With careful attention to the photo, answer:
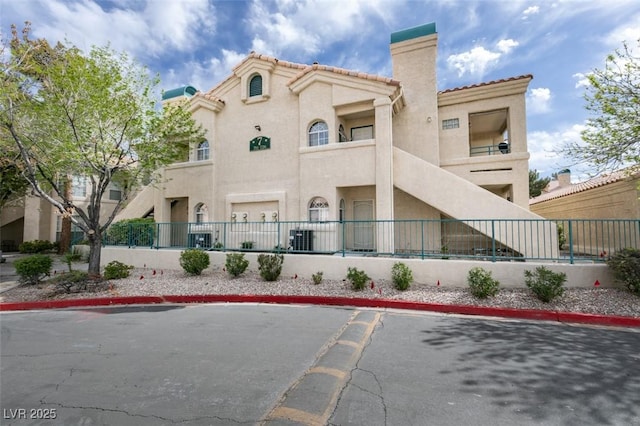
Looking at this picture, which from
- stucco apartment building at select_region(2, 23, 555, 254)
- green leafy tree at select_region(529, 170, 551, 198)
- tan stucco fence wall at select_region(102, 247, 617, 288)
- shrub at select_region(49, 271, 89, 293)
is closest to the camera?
tan stucco fence wall at select_region(102, 247, 617, 288)

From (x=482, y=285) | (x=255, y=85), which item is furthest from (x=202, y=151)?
(x=482, y=285)

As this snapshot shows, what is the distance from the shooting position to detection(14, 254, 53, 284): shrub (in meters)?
9.33

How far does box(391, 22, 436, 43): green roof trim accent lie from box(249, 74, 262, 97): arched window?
6630 millimetres

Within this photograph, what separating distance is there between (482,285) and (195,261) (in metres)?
8.74

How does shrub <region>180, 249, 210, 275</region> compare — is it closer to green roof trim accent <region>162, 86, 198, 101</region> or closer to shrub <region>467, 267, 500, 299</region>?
shrub <region>467, 267, 500, 299</region>

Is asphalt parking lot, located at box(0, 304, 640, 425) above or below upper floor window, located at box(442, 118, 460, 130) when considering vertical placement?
below

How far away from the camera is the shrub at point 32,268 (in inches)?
367

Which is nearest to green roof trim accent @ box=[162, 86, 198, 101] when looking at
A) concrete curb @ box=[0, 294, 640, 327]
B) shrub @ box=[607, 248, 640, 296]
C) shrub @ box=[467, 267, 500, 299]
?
concrete curb @ box=[0, 294, 640, 327]

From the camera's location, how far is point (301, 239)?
39.6 feet

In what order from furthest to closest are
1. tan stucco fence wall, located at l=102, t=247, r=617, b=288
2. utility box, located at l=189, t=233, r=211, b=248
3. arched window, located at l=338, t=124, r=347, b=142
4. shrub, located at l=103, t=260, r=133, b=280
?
1. arched window, located at l=338, t=124, r=347, b=142
2. utility box, located at l=189, t=233, r=211, b=248
3. shrub, located at l=103, t=260, r=133, b=280
4. tan stucco fence wall, located at l=102, t=247, r=617, b=288

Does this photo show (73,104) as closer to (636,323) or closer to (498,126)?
(636,323)

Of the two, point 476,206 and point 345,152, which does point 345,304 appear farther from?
point 345,152

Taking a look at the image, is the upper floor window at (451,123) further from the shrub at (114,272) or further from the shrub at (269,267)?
the shrub at (114,272)

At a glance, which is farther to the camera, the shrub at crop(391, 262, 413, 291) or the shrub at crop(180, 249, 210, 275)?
the shrub at crop(180, 249, 210, 275)
